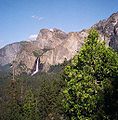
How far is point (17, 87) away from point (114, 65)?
4630 centimetres

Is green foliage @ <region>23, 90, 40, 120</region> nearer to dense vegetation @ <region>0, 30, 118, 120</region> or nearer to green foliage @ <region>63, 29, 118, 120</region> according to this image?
dense vegetation @ <region>0, 30, 118, 120</region>

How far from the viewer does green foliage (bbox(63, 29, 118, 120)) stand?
1842cm

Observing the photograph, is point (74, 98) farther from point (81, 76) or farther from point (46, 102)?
point (46, 102)

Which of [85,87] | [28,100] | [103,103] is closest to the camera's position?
[103,103]

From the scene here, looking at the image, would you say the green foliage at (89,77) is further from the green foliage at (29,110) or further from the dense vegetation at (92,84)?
the green foliage at (29,110)

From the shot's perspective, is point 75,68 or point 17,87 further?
point 17,87

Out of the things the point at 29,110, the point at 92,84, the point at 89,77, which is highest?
the point at 89,77

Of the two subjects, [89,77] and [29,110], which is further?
→ [29,110]

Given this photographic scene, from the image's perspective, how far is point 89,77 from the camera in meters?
18.9

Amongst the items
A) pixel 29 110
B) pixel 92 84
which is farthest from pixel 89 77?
pixel 29 110

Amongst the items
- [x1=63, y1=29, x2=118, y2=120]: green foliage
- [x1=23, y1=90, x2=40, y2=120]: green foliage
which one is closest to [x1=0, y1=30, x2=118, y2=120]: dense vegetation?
[x1=63, y1=29, x2=118, y2=120]: green foliage

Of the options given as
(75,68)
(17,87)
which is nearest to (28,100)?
(17,87)

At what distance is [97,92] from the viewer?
1833 cm

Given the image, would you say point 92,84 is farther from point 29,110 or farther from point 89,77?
point 29,110
